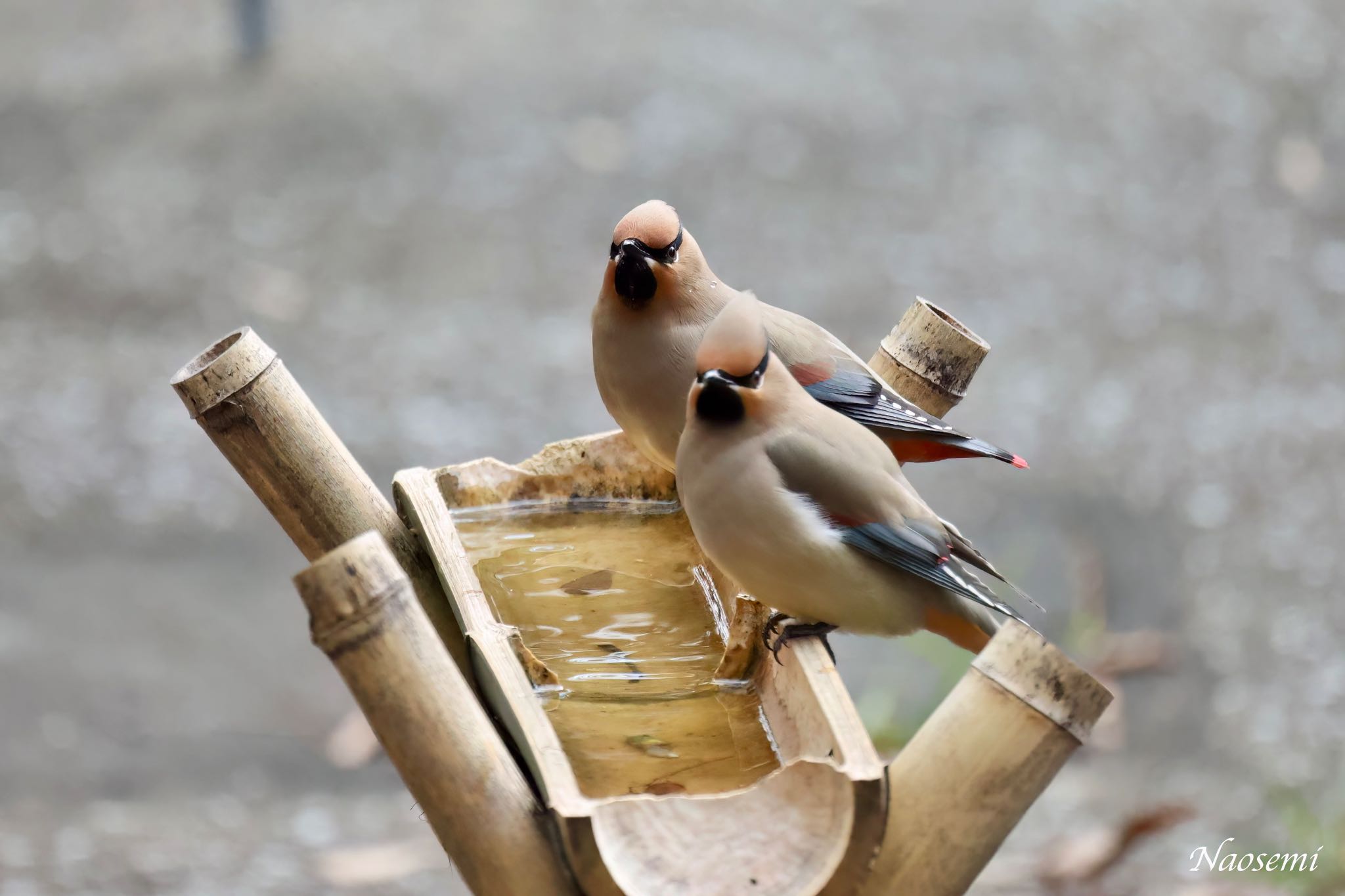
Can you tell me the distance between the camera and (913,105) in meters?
8.34

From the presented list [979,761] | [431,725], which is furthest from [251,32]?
[979,761]

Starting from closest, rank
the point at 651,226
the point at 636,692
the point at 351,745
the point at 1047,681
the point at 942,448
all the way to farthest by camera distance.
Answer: the point at 1047,681
the point at 636,692
the point at 651,226
the point at 942,448
the point at 351,745

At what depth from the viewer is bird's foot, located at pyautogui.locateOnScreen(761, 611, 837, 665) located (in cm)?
254

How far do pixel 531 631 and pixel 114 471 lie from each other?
4329mm

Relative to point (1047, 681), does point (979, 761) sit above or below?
below

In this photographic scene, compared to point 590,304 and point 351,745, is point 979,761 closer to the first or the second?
point 351,745

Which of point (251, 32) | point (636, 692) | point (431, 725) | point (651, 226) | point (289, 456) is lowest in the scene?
point (636, 692)

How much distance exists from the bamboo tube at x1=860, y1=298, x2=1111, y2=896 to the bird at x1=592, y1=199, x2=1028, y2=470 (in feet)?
3.80


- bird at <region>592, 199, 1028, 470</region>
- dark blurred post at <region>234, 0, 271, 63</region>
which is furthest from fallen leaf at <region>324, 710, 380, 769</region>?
dark blurred post at <region>234, 0, 271, 63</region>

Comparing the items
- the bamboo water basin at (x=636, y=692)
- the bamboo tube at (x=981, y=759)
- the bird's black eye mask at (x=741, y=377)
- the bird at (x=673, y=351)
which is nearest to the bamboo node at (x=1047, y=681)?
the bamboo tube at (x=981, y=759)

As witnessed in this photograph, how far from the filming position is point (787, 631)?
2555mm

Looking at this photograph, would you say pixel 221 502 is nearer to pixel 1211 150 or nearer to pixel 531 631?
pixel 531 631

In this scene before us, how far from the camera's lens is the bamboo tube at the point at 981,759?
1.89 m

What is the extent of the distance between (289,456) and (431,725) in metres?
0.90
